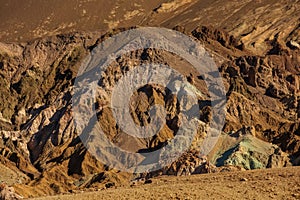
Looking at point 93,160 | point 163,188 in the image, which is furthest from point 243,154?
point 163,188

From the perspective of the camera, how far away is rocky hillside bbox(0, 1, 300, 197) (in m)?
88.5

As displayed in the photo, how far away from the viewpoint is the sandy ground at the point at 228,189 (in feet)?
79.4

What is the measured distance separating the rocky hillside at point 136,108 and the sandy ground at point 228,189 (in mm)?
37411

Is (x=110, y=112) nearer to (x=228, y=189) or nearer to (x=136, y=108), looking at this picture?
(x=136, y=108)

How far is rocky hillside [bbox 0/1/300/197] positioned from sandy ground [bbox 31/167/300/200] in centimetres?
3741

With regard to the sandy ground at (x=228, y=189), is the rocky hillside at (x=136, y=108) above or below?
below

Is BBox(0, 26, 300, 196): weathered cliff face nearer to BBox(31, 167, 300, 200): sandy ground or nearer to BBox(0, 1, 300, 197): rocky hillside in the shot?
BBox(0, 1, 300, 197): rocky hillside

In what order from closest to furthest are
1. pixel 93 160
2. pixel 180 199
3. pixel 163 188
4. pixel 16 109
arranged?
pixel 180 199 < pixel 163 188 < pixel 93 160 < pixel 16 109

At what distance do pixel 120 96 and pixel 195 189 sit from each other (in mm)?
106509

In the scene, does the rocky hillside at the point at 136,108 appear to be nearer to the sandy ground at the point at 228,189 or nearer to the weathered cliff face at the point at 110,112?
the weathered cliff face at the point at 110,112

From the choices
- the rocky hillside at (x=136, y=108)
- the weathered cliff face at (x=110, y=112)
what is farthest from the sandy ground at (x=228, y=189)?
the weathered cliff face at (x=110, y=112)

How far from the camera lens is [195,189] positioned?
25.2 metres

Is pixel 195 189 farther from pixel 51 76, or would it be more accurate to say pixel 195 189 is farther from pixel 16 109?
pixel 51 76

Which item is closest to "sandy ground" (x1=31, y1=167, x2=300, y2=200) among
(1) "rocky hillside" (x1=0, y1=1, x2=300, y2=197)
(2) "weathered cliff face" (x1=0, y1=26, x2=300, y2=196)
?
(1) "rocky hillside" (x1=0, y1=1, x2=300, y2=197)
